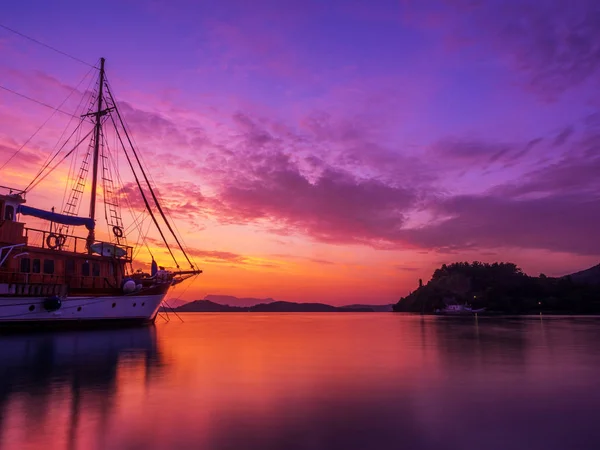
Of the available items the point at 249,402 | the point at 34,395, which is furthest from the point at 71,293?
the point at 249,402

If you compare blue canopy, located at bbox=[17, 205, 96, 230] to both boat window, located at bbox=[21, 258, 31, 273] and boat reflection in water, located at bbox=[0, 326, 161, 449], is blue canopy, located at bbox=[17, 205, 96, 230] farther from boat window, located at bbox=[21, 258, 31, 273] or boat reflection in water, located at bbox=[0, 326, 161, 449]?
boat reflection in water, located at bbox=[0, 326, 161, 449]

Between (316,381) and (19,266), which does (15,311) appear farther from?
(316,381)

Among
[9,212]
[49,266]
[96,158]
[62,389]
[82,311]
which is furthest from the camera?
[96,158]

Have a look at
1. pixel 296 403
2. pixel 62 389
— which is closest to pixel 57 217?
pixel 62 389

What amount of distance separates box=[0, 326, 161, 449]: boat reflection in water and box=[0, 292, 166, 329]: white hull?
9.45 meters

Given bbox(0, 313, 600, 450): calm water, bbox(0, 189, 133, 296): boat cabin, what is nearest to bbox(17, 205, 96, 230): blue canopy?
bbox(0, 189, 133, 296): boat cabin

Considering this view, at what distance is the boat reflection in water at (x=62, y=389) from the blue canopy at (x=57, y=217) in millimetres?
20508

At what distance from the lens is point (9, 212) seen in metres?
43.4

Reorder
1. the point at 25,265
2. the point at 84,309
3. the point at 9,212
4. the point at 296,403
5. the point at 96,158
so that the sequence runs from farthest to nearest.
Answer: the point at 96,158, the point at 84,309, the point at 25,265, the point at 9,212, the point at 296,403

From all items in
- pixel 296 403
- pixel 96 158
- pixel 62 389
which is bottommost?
pixel 296 403

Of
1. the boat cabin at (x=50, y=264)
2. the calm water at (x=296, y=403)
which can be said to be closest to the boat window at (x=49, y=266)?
the boat cabin at (x=50, y=264)

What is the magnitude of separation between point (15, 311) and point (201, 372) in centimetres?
2931

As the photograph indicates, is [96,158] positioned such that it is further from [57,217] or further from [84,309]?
[84,309]

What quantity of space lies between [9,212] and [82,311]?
12482 millimetres
